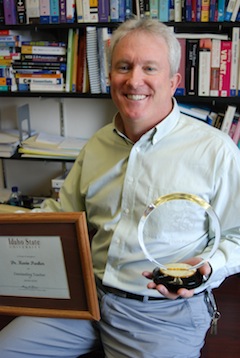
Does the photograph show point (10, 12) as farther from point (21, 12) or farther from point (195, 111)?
point (195, 111)

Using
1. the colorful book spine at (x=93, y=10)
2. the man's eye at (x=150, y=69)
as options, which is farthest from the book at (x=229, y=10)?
the man's eye at (x=150, y=69)

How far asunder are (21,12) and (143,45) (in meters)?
1.05

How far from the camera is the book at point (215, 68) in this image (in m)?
1.87

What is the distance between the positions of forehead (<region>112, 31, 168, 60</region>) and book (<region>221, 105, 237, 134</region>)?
0.81 m

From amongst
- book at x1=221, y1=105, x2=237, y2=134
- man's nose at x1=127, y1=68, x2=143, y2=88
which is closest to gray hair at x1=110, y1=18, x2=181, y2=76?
man's nose at x1=127, y1=68, x2=143, y2=88

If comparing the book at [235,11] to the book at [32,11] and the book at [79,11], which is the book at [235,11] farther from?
the book at [32,11]

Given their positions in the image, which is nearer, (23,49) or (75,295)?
(75,295)

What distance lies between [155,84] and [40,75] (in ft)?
3.31

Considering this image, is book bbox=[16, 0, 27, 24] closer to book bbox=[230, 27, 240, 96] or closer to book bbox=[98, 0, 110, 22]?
book bbox=[98, 0, 110, 22]

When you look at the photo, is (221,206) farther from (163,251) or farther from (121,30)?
(121,30)

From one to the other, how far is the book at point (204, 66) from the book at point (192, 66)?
0.06 feet

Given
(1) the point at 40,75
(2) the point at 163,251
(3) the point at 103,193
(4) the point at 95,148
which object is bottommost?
(2) the point at 163,251

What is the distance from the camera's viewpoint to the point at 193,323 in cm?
122

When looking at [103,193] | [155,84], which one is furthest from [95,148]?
[155,84]
